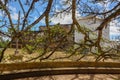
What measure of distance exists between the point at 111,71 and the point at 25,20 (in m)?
1.54

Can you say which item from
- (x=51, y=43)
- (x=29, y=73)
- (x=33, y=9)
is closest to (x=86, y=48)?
(x=51, y=43)

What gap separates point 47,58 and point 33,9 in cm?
89

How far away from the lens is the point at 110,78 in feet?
8.51

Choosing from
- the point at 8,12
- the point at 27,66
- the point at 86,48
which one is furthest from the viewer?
the point at 86,48

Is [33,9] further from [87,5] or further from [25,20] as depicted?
[87,5]

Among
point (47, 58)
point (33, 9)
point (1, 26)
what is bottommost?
point (47, 58)

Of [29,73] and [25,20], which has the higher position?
[25,20]

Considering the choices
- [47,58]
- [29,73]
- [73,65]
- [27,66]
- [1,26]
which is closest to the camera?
[29,73]

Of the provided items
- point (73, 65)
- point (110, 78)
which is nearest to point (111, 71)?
point (110, 78)

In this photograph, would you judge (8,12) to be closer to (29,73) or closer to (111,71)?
(29,73)

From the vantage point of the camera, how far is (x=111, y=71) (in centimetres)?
285

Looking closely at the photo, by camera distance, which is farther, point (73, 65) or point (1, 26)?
point (1, 26)

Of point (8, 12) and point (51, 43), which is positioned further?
point (51, 43)

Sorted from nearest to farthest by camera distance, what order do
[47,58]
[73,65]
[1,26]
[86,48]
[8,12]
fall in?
[73,65], [8,12], [1,26], [47,58], [86,48]
